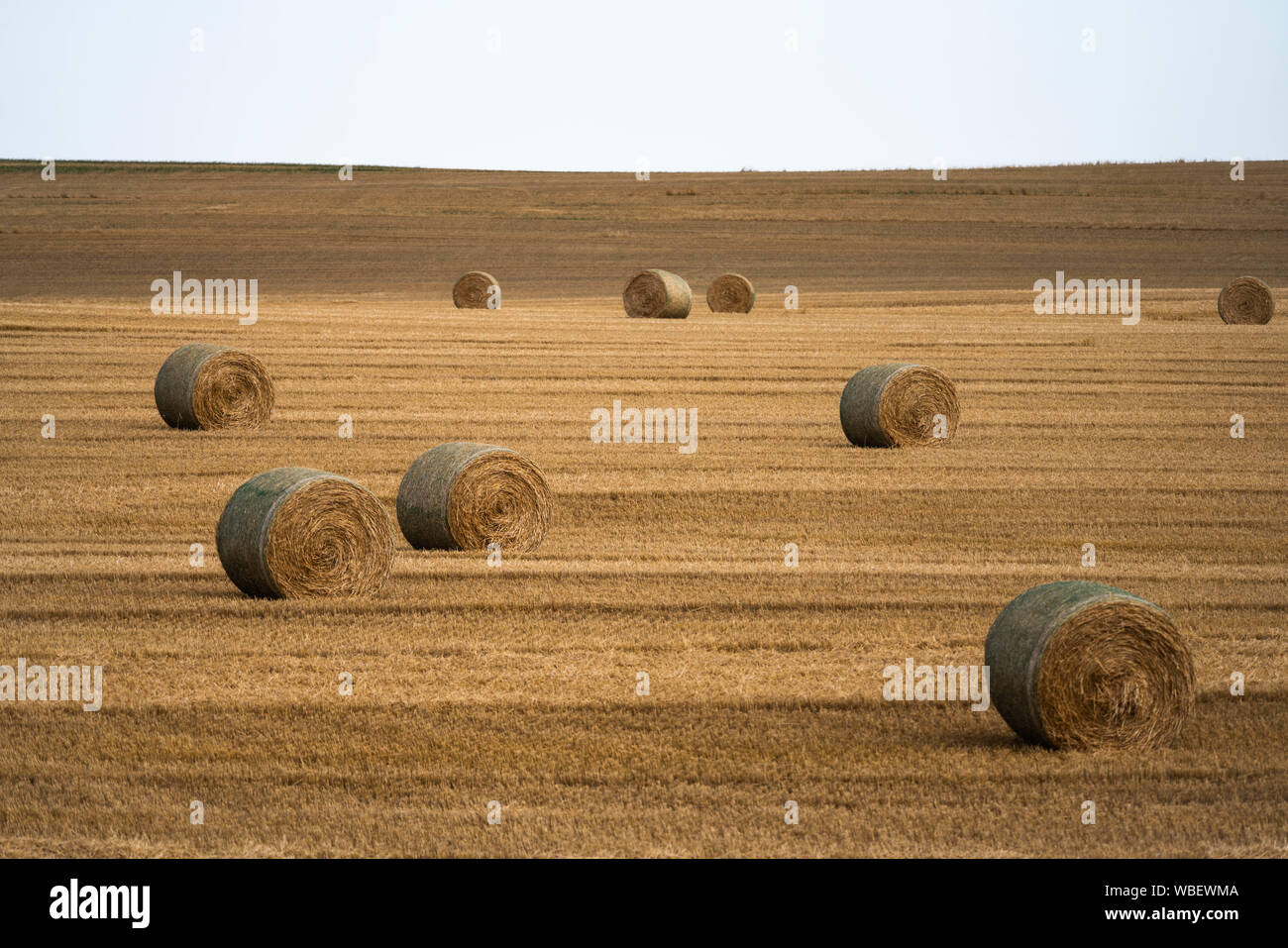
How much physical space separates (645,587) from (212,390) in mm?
10281

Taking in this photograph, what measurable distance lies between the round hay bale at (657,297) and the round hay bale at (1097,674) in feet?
84.5

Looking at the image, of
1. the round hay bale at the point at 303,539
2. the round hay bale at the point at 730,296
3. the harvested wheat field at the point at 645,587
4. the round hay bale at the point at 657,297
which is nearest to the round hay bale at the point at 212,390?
the harvested wheat field at the point at 645,587

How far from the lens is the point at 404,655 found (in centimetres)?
1031

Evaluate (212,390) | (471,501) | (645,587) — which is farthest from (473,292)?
(645,587)

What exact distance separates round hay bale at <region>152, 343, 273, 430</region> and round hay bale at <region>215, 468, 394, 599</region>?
27.6ft

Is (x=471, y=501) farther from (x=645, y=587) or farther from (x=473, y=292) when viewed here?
(x=473, y=292)

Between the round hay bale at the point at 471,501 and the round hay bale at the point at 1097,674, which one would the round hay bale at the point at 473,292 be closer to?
the round hay bale at the point at 471,501

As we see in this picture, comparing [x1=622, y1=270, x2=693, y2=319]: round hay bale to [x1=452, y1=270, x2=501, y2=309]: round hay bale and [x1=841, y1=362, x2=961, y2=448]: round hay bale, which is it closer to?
[x1=452, y1=270, x2=501, y2=309]: round hay bale

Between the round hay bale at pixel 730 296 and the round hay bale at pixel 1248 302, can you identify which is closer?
the round hay bale at pixel 1248 302

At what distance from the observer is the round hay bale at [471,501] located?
13.8 metres

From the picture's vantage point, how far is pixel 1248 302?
3266 cm

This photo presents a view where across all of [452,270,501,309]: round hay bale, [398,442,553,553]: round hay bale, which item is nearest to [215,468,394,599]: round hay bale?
[398,442,553,553]: round hay bale

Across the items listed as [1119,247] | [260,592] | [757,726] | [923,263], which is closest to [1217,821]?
[757,726]

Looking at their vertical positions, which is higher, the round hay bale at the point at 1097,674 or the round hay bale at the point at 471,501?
the round hay bale at the point at 471,501
